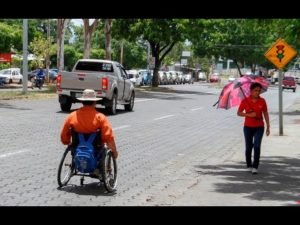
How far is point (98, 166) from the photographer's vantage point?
29.1 ft

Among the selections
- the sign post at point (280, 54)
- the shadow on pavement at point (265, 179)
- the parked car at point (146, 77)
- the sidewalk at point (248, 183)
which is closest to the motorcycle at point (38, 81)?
the parked car at point (146, 77)

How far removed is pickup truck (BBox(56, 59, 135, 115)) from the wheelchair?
1371cm

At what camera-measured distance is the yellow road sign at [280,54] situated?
59.6 ft

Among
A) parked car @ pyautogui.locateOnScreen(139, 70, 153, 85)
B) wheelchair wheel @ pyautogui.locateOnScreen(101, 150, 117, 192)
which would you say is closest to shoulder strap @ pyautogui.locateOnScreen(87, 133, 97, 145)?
wheelchair wheel @ pyautogui.locateOnScreen(101, 150, 117, 192)

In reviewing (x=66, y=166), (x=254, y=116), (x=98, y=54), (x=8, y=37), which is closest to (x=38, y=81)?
(x=8, y=37)

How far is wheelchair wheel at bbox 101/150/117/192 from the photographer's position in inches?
346

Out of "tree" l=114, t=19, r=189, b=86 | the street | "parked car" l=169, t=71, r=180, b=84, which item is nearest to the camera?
the street

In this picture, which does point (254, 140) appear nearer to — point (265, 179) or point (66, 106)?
point (265, 179)

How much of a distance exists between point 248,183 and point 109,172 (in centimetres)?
232

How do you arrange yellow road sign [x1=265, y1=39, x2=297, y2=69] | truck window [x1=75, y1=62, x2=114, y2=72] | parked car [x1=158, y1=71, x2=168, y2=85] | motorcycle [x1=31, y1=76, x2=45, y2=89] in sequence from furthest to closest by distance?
1. parked car [x1=158, y1=71, x2=168, y2=85]
2. motorcycle [x1=31, y1=76, x2=45, y2=89]
3. truck window [x1=75, y1=62, x2=114, y2=72]
4. yellow road sign [x1=265, y1=39, x2=297, y2=69]

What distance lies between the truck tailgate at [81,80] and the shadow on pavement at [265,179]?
1126cm

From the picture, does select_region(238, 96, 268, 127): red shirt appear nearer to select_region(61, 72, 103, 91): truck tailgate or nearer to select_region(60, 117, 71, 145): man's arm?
select_region(60, 117, 71, 145): man's arm

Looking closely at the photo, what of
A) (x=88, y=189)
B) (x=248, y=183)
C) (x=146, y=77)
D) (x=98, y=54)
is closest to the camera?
(x=88, y=189)
